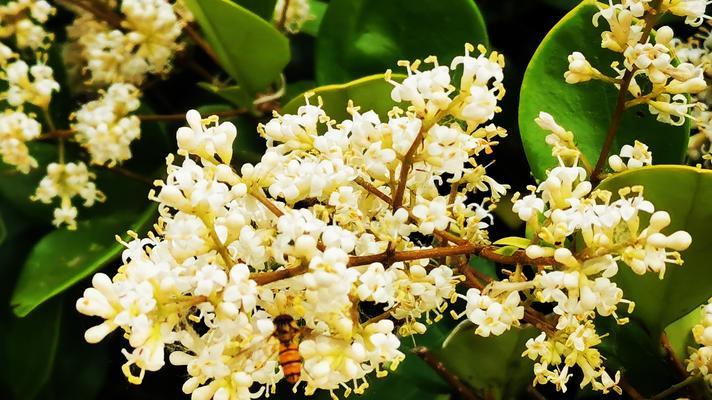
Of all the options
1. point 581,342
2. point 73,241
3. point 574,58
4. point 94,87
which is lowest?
point 73,241

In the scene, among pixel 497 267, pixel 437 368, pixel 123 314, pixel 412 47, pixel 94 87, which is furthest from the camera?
pixel 94 87

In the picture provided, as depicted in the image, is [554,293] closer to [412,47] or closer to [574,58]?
[574,58]

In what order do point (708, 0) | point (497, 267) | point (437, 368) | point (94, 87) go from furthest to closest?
point (94, 87)
point (497, 267)
point (437, 368)
point (708, 0)

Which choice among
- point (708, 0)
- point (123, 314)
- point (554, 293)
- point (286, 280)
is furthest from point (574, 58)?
point (123, 314)

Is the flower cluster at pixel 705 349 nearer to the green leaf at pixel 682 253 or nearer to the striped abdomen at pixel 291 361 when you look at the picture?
the green leaf at pixel 682 253

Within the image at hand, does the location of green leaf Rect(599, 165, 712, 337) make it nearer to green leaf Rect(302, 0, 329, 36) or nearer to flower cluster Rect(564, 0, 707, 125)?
flower cluster Rect(564, 0, 707, 125)

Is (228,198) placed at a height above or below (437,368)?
above

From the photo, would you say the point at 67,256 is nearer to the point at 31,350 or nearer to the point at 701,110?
the point at 31,350

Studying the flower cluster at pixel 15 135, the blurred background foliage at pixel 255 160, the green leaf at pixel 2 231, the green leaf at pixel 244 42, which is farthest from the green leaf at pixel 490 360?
the green leaf at pixel 2 231
